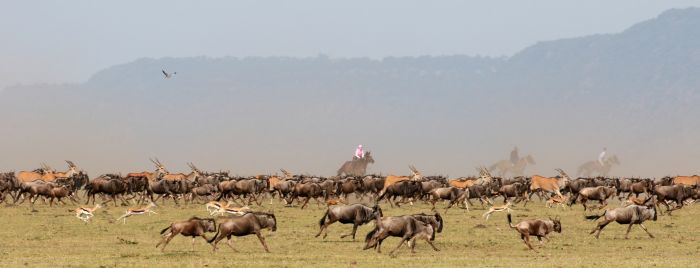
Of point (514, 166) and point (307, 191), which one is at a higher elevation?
point (307, 191)

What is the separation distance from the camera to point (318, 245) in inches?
1196

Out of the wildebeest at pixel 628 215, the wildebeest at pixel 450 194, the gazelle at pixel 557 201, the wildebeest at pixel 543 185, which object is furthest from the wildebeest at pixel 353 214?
the wildebeest at pixel 543 185

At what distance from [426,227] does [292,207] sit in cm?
1825

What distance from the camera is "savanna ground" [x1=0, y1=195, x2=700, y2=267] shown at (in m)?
26.1

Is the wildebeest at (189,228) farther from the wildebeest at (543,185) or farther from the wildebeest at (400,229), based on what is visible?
the wildebeest at (543,185)

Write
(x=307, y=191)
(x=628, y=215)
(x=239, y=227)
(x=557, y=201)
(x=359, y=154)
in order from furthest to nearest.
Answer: (x=359, y=154) → (x=307, y=191) → (x=557, y=201) → (x=628, y=215) → (x=239, y=227)

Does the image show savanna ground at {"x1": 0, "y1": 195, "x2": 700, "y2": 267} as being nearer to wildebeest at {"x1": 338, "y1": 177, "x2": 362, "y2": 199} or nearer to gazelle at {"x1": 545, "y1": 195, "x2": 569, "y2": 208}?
gazelle at {"x1": 545, "y1": 195, "x2": 569, "y2": 208}

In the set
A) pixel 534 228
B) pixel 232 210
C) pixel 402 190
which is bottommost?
pixel 232 210

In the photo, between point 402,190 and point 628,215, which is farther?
point 402,190

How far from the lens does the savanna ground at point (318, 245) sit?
26.1 meters

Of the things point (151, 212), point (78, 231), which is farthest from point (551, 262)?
point (151, 212)

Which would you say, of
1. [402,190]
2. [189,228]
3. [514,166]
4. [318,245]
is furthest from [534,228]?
[514,166]

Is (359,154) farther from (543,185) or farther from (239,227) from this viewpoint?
(239,227)

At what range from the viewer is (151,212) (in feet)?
137
